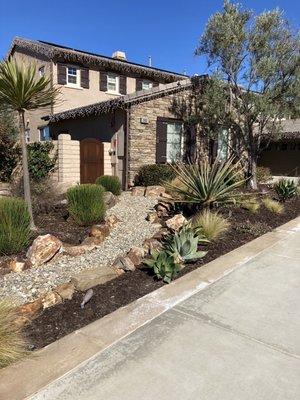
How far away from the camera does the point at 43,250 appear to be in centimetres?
595

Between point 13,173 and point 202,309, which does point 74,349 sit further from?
point 13,173

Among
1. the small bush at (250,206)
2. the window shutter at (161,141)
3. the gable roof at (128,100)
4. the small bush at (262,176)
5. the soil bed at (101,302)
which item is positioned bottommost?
the soil bed at (101,302)

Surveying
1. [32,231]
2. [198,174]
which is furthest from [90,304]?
[198,174]

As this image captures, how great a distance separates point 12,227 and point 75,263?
3.96 feet

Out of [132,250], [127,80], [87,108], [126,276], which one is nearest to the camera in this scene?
[126,276]

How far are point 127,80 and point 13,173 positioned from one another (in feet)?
35.3

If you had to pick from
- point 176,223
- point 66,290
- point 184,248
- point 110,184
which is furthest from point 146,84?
point 66,290

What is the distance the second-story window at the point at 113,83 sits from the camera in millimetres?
21400

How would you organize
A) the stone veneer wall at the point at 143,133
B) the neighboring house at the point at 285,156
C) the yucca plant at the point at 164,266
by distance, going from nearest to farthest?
the yucca plant at the point at 164,266, the stone veneer wall at the point at 143,133, the neighboring house at the point at 285,156

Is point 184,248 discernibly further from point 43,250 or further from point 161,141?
point 161,141

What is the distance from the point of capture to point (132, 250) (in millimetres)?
6004

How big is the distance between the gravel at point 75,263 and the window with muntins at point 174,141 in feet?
21.5

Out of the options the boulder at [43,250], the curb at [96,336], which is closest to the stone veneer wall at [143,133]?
the boulder at [43,250]

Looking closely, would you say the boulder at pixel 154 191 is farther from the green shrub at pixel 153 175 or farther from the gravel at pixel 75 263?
the gravel at pixel 75 263
